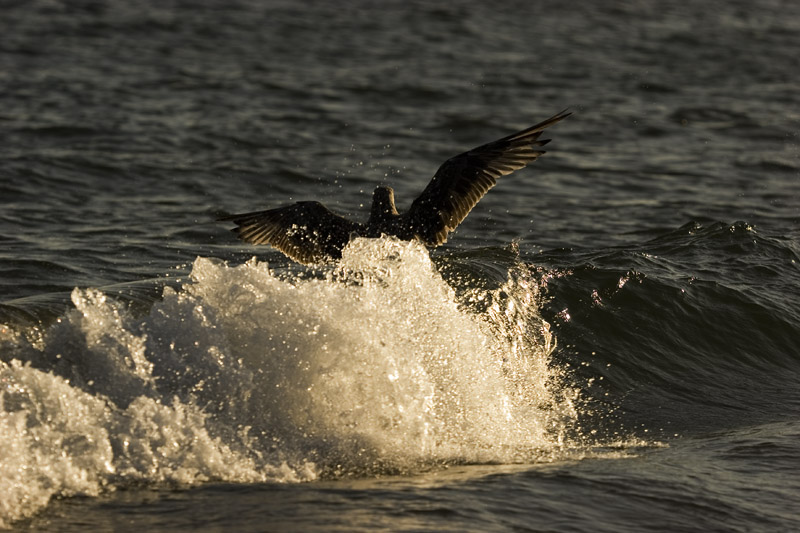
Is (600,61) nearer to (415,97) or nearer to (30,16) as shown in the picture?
(415,97)

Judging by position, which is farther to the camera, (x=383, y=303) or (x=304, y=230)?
(x=304, y=230)

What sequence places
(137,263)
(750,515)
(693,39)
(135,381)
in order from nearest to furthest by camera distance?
(750,515)
(135,381)
(137,263)
(693,39)

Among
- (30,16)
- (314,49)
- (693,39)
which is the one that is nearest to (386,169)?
(314,49)

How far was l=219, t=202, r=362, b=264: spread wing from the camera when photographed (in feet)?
26.8

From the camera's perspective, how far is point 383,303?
22.7ft

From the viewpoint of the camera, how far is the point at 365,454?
242 inches

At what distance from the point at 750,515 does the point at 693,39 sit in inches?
822

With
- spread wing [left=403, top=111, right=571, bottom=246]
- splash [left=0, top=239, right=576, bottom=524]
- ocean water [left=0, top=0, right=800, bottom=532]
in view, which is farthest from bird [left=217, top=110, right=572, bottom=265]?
splash [left=0, top=239, right=576, bottom=524]

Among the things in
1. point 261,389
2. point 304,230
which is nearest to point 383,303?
point 261,389

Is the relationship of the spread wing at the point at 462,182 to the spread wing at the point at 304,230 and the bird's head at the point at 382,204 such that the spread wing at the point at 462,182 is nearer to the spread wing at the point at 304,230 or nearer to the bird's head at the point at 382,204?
the bird's head at the point at 382,204

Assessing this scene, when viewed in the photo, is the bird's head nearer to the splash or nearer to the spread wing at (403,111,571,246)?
the spread wing at (403,111,571,246)

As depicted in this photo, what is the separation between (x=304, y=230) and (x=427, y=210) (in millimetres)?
902

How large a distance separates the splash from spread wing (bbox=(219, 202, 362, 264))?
773 mm

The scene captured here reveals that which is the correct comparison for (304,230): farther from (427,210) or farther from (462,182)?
(462,182)
